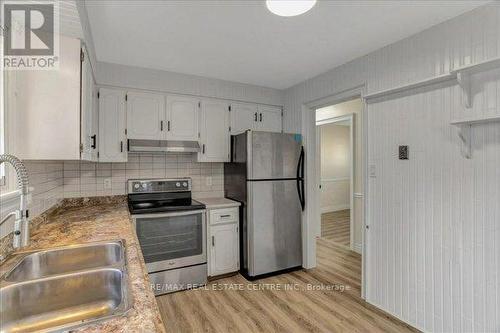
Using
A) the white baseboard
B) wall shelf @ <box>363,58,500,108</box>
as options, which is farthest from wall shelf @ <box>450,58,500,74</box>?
the white baseboard

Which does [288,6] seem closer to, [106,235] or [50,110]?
[50,110]

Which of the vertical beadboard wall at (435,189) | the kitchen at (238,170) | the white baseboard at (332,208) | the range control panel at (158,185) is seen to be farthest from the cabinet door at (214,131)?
the white baseboard at (332,208)

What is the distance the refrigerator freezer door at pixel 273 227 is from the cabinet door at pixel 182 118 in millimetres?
952

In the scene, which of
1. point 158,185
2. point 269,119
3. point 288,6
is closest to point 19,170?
point 288,6

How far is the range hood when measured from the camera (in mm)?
2771

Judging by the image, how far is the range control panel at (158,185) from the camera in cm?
297

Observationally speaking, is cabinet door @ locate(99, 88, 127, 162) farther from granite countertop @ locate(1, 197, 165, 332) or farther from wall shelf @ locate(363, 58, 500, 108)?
wall shelf @ locate(363, 58, 500, 108)

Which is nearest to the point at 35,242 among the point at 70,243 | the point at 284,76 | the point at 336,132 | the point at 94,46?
the point at 70,243

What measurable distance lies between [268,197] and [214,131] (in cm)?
106

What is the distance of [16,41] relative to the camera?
59.3 inches

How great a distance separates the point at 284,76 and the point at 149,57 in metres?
1.51

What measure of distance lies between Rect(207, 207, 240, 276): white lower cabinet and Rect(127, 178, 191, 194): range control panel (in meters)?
0.56

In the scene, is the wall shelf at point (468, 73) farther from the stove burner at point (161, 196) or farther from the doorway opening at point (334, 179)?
the doorway opening at point (334, 179)

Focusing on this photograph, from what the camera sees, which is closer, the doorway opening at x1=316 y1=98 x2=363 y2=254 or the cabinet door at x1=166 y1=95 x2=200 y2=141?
the cabinet door at x1=166 y1=95 x2=200 y2=141
